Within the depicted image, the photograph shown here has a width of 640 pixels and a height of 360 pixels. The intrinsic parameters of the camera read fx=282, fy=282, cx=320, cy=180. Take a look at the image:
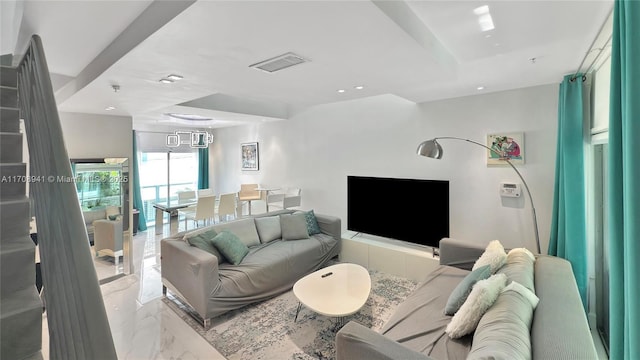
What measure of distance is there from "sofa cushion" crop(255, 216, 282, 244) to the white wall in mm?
1270

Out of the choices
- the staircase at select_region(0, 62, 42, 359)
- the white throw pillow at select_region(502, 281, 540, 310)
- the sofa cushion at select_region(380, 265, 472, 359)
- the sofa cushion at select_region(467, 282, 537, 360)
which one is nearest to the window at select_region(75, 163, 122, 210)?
the staircase at select_region(0, 62, 42, 359)

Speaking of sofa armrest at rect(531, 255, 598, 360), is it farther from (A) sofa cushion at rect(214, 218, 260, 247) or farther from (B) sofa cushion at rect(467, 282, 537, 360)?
(A) sofa cushion at rect(214, 218, 260, 247)

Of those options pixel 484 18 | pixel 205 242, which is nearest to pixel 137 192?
pixel 205 242

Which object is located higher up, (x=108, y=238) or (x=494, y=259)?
(x=494, y=259)

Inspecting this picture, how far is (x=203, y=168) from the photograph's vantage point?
7.97m

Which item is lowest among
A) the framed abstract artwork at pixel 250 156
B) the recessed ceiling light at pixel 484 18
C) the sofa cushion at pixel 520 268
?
the sofa cushion at pixel 520 268

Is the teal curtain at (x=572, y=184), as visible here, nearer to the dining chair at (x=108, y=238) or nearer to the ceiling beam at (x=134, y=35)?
the ceiling beam at (x=134, y=35)

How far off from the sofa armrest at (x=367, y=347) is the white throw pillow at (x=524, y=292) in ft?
2.85

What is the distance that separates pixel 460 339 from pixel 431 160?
2.63m

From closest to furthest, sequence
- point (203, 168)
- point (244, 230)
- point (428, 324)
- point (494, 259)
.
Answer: point (428, 324) < point (494, 259) < point (244, 230) < point (203, 168)

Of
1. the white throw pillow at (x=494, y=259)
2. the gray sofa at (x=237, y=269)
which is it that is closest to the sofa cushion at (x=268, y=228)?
the gray sofa at (x=237, y=269)

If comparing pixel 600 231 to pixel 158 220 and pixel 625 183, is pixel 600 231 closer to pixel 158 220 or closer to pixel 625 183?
pixel 625 183

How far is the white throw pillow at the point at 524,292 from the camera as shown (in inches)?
71.3

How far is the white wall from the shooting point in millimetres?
3305
